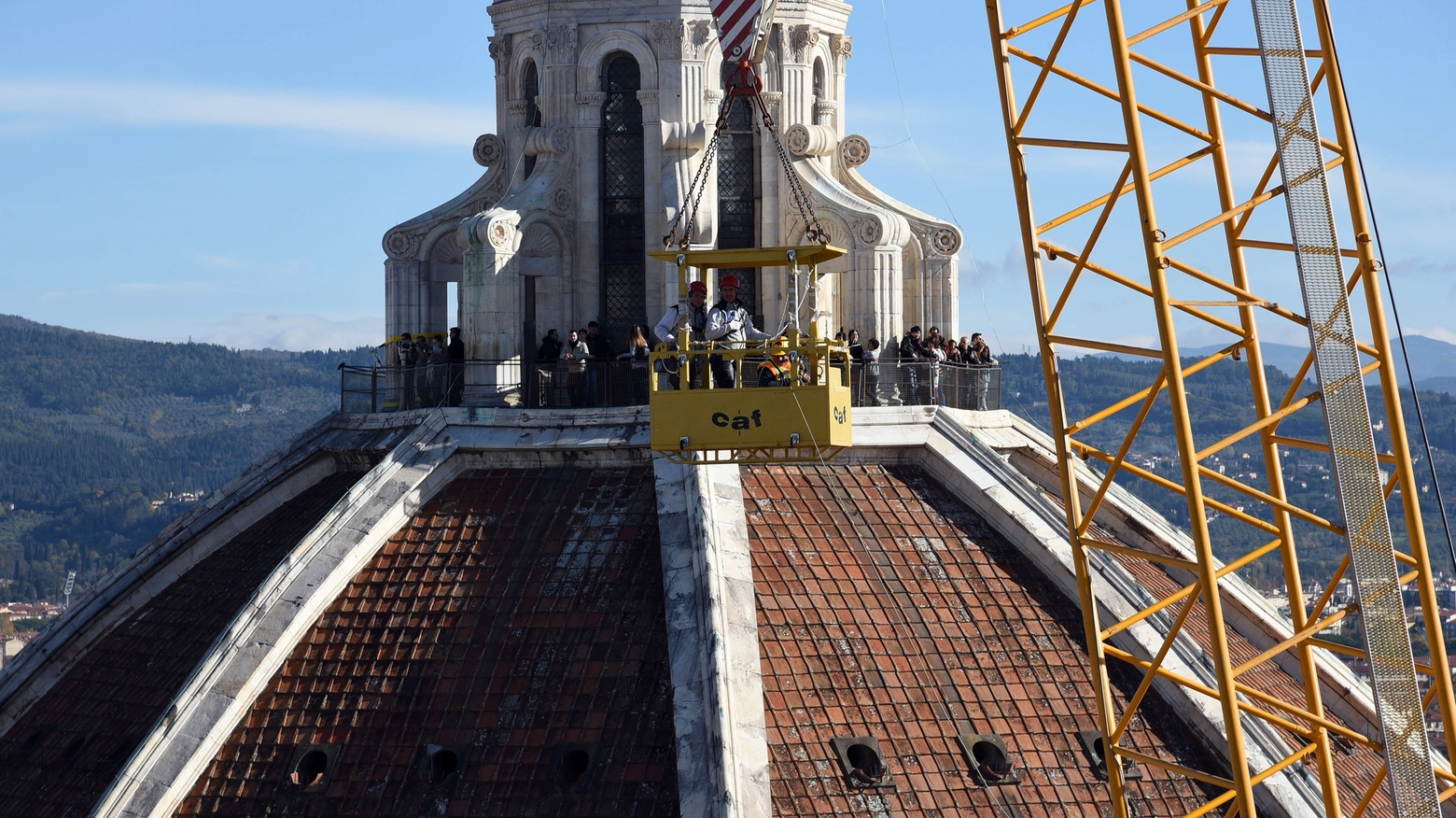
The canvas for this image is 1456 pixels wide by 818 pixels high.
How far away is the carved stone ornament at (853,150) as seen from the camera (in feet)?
150

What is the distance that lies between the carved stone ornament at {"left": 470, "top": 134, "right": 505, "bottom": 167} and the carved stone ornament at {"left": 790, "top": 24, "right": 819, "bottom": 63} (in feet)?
23.5

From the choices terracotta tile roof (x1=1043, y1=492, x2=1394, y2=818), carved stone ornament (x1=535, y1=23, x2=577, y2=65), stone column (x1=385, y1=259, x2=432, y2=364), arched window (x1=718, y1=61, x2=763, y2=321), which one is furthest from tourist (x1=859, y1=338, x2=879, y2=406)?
stone column (x1=385, y1=259, x2=432, y2=364)

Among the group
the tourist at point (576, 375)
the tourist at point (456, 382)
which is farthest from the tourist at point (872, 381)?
the tourist at point (456, 382)

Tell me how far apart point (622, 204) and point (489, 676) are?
44.9 ft

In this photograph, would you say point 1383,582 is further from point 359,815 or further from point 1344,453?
point 359,815

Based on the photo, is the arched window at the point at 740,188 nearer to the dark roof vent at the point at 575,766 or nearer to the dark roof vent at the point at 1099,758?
the dark roof vent at the point at 1099,758

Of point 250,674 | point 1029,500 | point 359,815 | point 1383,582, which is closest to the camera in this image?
point 1383,582

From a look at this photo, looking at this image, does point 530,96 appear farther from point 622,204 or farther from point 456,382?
point 456,382

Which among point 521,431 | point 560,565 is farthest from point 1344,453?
point 521,431

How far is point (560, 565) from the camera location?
3750 cm

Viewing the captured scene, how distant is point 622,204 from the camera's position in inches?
1793

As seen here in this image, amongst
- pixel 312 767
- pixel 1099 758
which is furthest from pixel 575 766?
pixel 1099 758

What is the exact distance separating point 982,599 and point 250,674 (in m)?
13.3

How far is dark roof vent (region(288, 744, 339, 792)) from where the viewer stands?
34531 mm
